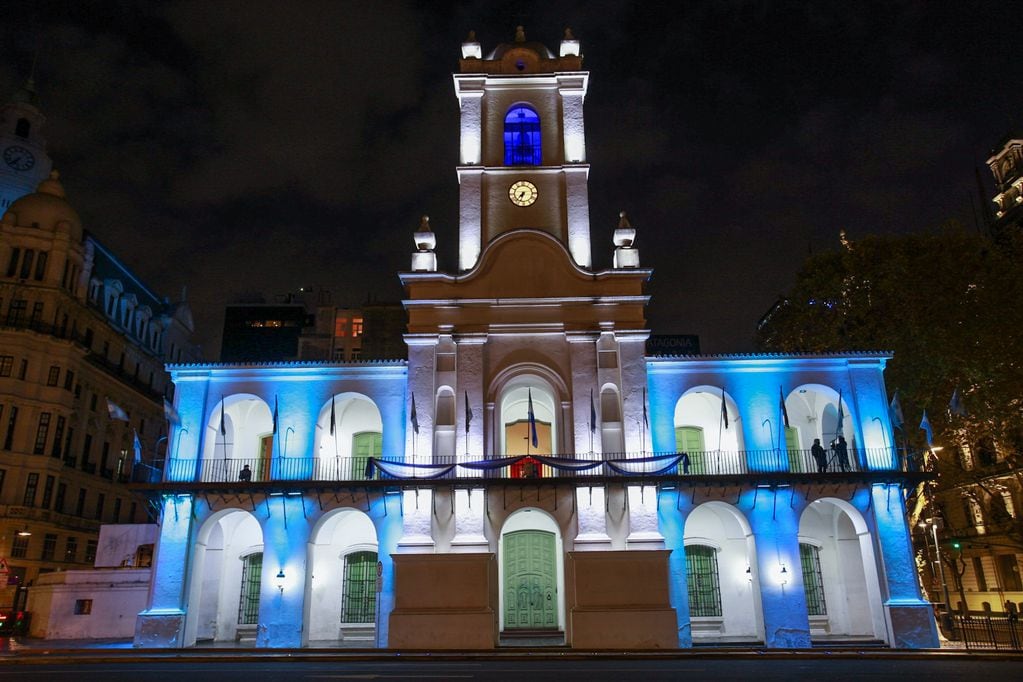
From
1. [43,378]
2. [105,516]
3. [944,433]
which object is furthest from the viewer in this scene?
[105,516]

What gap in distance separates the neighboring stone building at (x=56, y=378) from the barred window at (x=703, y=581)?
80.0ft

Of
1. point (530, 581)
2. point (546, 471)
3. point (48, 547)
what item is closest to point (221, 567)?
point (530, 581)

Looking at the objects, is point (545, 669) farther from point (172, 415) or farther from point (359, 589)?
point (172, 415)

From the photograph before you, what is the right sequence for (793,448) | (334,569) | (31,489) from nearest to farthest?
(334,569) < (793,448) < (31,489)

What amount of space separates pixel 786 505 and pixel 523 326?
10.3 m

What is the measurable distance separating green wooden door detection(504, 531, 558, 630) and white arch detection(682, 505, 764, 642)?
15.8 feet

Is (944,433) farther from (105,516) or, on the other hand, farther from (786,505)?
(105,516)

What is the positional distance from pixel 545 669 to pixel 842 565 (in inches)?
590

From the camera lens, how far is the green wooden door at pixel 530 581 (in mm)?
26391

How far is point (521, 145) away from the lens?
2975cm

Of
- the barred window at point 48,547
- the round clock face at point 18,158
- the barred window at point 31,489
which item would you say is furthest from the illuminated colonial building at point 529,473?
the round clock face at point 18,158

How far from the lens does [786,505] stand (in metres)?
24.8

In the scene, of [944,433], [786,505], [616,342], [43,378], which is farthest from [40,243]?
[944,433]

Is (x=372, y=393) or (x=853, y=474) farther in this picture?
(x=372, y=393)
